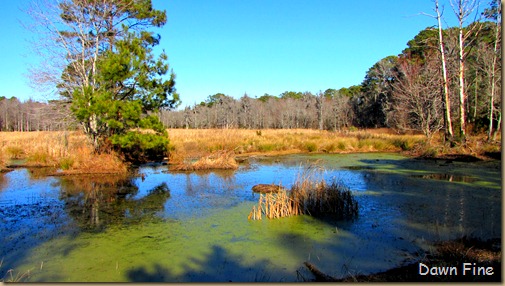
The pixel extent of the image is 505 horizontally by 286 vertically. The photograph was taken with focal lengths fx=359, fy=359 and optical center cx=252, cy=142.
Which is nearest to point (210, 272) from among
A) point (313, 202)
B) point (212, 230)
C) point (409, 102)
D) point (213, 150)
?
point (212, 230)

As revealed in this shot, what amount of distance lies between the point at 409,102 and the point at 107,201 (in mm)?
21330

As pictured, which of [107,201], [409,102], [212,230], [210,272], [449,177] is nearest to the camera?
[210,272]

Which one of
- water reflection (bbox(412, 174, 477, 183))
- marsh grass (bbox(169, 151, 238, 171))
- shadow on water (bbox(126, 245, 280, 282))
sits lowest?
shadow on water (bbox(126, 245, 280, 282))

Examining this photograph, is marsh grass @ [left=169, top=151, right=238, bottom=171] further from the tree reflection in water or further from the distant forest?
the distant forest

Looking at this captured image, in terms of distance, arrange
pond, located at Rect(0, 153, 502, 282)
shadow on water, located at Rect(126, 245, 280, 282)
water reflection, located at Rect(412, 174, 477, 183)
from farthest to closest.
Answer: water reflection, located at Rect(412, 174, 477, 183)
pond, located at Rect(0, 153, 502, 282)
shadow on water, located at Rect(126, 245, 280, 282)

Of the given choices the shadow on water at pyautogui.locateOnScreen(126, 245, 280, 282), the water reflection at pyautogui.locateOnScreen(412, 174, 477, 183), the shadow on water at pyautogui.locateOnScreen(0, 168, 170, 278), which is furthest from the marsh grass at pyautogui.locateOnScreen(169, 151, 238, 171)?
the shadow on water at pyautogui.locateOnScreen(126, 245, 280, 282)

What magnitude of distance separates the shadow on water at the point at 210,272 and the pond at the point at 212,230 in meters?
0.01

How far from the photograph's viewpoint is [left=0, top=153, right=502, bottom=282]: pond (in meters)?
4.69

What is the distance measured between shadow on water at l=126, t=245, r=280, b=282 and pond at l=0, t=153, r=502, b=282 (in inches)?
0.5

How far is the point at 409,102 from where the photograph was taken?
955 inches

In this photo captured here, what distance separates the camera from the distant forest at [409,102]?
17250mm

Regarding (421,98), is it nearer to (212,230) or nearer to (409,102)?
(409,102)

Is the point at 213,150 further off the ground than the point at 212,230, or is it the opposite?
the point at 213,150

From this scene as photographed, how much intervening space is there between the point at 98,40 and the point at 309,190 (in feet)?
41.7
